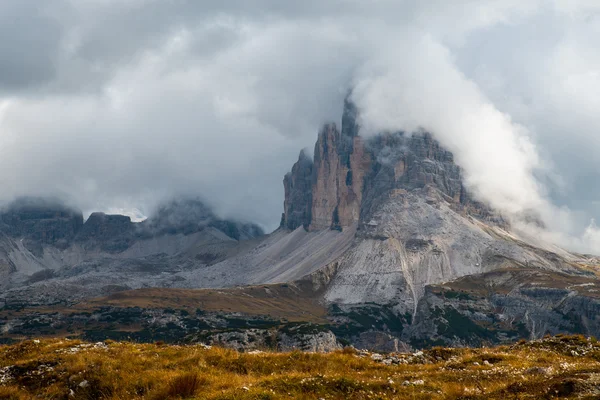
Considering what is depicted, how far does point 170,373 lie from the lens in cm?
2575

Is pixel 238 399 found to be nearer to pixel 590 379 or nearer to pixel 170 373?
pixel 170 373

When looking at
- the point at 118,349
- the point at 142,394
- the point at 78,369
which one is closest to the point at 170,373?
the point at 142,394

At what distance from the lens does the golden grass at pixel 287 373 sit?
71.7ft

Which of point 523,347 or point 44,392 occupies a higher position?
point 523,347

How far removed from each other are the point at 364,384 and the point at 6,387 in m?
15.9

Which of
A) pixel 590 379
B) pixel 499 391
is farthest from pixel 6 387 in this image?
pixel 590 379

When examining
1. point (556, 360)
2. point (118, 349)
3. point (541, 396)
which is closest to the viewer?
point (541, 396)

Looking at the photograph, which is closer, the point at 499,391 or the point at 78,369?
the point at 499,391

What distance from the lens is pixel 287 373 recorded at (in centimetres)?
2542

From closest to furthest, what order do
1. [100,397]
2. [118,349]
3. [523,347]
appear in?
[100,397] < [118,349] < [523,347]

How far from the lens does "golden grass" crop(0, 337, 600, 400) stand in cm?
2184

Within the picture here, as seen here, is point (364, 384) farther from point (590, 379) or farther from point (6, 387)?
point (6, 387)

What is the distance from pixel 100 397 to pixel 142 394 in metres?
1.92

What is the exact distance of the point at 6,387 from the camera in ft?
86.0
